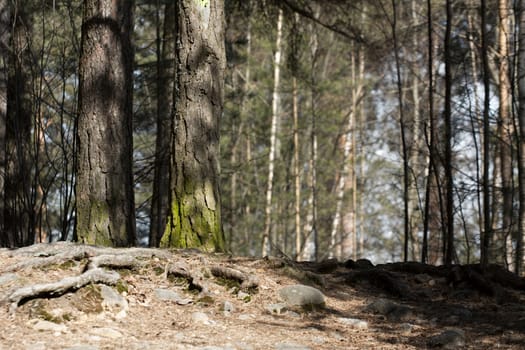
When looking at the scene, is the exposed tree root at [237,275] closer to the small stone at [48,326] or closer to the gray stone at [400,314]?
the gray stone at [400,314]

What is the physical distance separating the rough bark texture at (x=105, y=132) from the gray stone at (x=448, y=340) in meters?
3.42

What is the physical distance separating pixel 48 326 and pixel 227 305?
1363 mm

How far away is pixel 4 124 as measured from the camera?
10.0 m

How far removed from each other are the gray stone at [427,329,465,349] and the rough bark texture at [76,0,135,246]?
342 centimetres

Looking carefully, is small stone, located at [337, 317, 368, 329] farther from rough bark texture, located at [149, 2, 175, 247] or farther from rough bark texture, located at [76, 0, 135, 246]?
rough bark texture, located at [149, 2, 175, 247]

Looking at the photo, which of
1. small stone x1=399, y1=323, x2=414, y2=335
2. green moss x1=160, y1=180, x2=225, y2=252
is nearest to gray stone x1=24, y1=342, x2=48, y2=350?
green moss x1=160, y1=180, x2=225, y2=252

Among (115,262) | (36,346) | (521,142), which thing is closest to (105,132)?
(115,262)

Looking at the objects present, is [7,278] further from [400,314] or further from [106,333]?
[400,314]

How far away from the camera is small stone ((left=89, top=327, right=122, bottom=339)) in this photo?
4152 millimetres

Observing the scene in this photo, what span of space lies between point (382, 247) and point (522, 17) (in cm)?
1794

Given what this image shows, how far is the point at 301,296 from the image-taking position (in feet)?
17.1

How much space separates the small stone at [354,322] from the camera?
4.92m

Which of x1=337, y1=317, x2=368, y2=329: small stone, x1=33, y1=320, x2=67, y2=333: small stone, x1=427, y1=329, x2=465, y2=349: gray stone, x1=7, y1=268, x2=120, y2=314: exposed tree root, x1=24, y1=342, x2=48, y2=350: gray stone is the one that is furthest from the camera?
x1=337, y1=317, x2=368, y2=329: small stone

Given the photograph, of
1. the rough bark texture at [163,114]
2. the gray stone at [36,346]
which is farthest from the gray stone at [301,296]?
the rough bark texture at [163,114]
